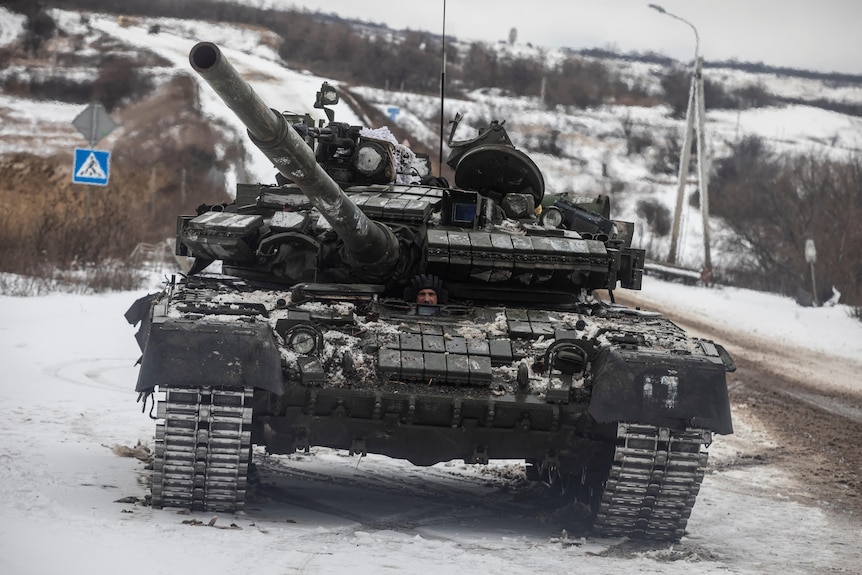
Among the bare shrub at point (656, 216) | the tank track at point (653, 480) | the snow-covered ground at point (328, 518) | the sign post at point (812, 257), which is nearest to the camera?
the snow-covered ground at point (328, 518)

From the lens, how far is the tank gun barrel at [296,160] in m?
7.67

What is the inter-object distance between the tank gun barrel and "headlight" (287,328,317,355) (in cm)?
75

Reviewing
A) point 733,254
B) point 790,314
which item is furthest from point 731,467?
point 733,254

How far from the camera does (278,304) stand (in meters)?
10.6

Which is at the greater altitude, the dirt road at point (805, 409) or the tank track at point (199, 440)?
the tank track at point (199, 440)

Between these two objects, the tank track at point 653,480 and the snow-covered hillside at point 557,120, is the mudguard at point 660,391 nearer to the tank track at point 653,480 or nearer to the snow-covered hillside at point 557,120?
the tank track at point 653,480

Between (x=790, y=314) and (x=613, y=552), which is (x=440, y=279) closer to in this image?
(x=613, y=552)

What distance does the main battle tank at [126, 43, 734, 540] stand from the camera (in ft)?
31.8

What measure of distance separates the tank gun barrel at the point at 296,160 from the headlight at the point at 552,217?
2.02 metres

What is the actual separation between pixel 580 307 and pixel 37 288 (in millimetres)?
13407

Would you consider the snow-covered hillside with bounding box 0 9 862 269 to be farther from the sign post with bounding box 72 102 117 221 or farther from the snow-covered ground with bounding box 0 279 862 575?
the snow-covered ground with bounding box 0 279 862 575

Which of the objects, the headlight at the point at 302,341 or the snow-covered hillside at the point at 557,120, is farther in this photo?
the snow-covered hillside at the point at 557,120

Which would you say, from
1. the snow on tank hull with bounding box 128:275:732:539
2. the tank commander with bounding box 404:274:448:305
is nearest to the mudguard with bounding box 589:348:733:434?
the snow on tank hull with bounding box 128:275:732:539

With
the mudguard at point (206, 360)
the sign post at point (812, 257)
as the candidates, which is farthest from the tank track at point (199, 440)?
the sign post at point (812, 257)
